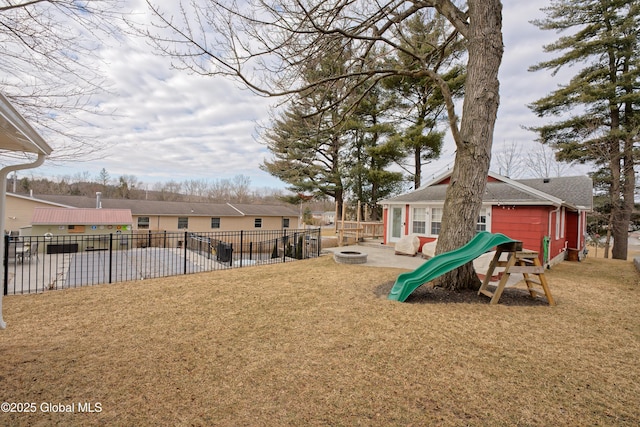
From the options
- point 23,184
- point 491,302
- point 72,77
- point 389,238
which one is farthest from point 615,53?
point 23,184

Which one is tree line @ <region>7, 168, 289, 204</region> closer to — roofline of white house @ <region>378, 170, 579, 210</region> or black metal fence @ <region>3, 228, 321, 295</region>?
black metal fence @ <region>3, 228, 321, 295</region>

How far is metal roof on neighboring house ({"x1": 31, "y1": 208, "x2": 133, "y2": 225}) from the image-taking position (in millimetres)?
16266

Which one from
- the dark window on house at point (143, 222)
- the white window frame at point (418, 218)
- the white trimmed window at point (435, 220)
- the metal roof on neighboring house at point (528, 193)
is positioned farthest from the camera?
the dark window on house at point (143, 222)

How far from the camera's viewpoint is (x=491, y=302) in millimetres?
4770

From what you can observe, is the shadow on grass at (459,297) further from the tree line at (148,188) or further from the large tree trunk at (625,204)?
the tree line at (148,188)

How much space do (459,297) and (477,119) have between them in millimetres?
3282

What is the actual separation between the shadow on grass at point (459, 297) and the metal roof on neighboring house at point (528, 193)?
515 cm

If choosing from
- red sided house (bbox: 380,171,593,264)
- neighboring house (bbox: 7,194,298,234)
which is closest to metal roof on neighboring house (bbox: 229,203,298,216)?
neighboring house (bbox: 7,194,298,234)

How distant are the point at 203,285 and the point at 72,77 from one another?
4.41m

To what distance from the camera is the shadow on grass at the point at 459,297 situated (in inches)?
193

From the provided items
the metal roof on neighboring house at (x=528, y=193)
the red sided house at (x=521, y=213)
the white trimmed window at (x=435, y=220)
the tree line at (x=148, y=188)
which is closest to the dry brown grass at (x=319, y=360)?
the red sided house at (x=521, y=213)

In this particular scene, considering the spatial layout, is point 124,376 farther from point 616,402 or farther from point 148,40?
point 148,40

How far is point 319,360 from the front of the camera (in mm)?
2965

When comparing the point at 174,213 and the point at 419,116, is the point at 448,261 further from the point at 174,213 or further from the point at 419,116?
the point at 174,213
